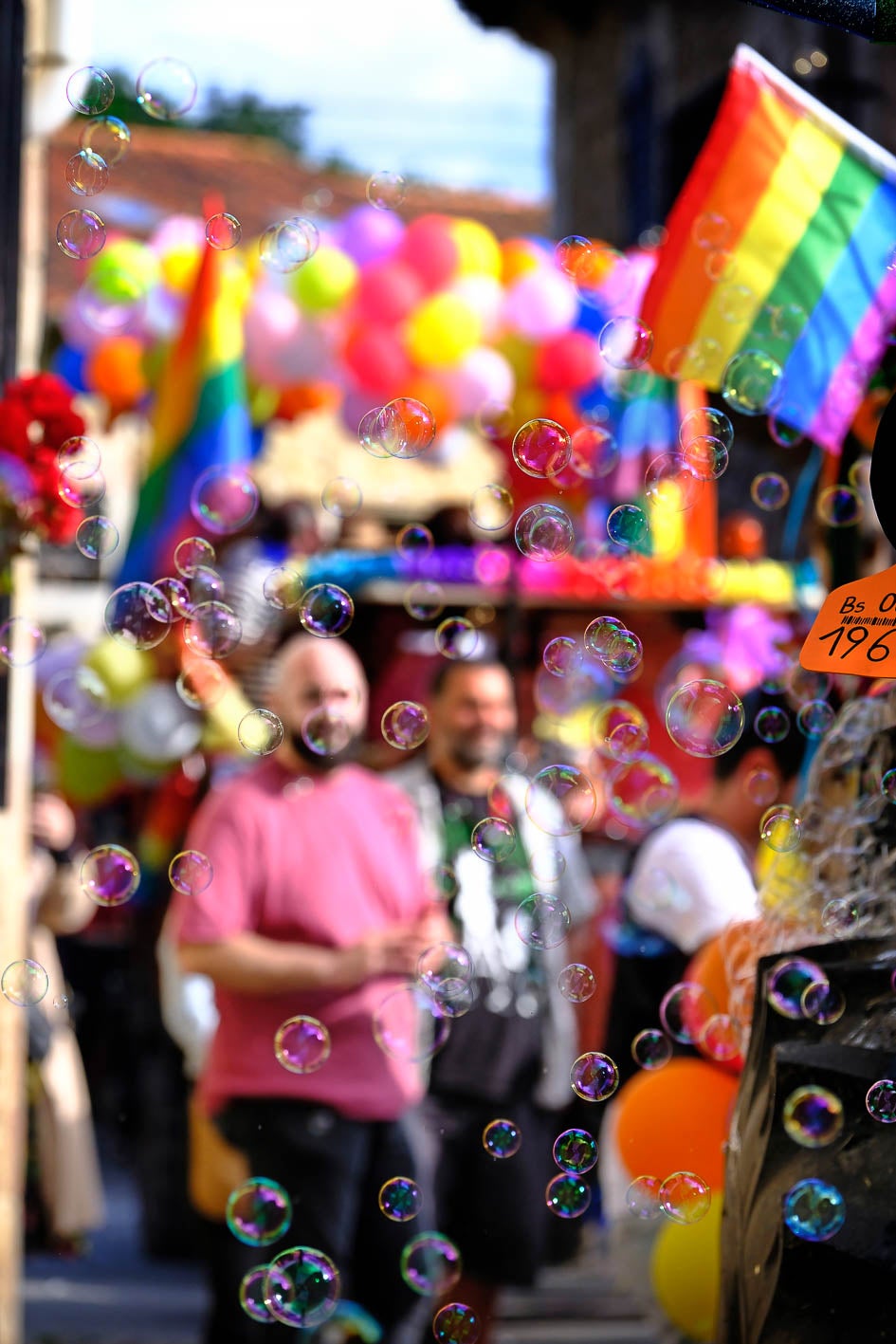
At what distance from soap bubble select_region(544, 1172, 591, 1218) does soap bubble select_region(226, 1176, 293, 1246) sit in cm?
49

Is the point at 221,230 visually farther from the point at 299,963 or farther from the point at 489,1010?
the point at 489,1010

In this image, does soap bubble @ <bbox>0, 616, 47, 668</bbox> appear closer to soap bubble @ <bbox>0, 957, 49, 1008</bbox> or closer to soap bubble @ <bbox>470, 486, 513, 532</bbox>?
soap bubble @ <bbox>0, 957, 49, 1008</bbox>

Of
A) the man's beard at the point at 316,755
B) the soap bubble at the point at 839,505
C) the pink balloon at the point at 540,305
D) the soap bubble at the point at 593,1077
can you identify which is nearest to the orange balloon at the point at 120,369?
the pink balloon at the point at 540,305

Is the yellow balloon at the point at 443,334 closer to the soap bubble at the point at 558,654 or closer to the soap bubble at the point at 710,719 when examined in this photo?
the soap bubble at the point at 558,654

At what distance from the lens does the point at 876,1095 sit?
5.27 ft

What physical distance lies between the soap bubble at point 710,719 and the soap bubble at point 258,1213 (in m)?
0.94

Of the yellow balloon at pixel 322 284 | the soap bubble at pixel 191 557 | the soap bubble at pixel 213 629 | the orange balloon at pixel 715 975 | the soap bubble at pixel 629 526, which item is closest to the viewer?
the orange balloon at pixel 715 975

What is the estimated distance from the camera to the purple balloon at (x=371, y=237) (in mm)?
6145

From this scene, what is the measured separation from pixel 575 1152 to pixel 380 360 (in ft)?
13.3

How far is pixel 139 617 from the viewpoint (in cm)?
284

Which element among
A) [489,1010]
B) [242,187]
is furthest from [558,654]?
[242,187]

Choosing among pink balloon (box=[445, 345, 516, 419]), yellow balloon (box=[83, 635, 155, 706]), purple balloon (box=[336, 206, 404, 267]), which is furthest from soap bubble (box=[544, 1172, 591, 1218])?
purple balloon (box=[336, 206, 404, 267])

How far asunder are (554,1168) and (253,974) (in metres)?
0.95

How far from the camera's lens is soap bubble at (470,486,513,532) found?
2.77m
